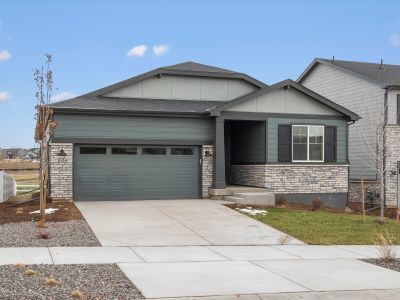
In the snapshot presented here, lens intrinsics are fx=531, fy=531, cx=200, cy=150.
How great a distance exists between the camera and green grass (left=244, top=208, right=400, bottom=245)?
13125 millimetres

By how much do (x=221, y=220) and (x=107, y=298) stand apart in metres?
8.74

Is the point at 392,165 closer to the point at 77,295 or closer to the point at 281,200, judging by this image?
the point at 281,200

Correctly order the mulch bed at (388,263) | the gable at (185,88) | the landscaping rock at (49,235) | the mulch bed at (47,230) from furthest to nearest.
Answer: the gable at (185,88) → the mulch bed at (47,230) → the landscaping rock at (49,235) → the mulch bed at (388,263)

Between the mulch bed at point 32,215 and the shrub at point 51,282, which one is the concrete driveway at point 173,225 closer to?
the mulch bed at point 32,215

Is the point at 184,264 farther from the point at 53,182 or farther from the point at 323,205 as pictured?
the point at 323,205

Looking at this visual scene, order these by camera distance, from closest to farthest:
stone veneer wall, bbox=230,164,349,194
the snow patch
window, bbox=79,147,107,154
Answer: the snow patch → window, bbox=79,147,107,154 → stone veneer wall, bbox=230,164,349,194

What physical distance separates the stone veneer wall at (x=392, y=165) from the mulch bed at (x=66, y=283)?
18417mm

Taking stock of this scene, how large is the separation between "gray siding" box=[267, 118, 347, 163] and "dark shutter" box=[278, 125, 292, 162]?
6.4 inches

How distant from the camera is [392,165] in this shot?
24.5m

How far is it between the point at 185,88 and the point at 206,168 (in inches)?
162

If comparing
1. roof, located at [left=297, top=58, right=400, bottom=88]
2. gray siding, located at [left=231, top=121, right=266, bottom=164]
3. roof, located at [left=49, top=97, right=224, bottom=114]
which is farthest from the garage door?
roof, located at [left=297, top=58, right=400, bottom=88]

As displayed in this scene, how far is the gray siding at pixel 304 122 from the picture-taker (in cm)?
2111

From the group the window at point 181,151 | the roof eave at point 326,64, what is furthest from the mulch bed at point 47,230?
the roof eave at point 326,64

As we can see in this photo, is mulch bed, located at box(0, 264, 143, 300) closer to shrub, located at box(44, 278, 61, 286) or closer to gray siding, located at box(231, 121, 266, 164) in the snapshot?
shrub, located at box(44, 278, 61, 286)
